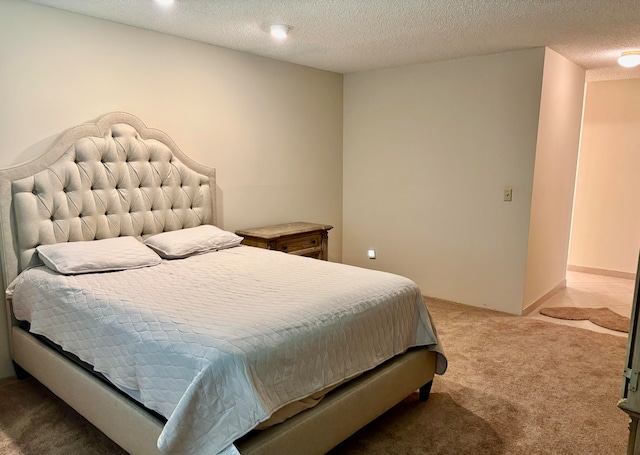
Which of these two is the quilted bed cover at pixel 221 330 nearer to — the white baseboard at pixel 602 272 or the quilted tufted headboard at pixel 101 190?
the quilted tufted headboard at pixel 101 190

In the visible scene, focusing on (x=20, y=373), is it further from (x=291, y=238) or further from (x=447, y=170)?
(x=447, y=170)

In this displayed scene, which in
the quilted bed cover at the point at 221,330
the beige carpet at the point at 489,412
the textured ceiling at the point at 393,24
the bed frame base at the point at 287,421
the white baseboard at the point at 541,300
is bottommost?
the beige carpet at the point at 489,412

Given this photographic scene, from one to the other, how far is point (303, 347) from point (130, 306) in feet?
2.64

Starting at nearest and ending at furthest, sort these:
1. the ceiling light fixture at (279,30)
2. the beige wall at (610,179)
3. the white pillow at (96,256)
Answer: the white pillow at (96,256) < the ceiling light fixture at (279,30) < the beige wall at (610,179)

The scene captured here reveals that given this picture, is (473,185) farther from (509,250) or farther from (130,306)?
(130,306)

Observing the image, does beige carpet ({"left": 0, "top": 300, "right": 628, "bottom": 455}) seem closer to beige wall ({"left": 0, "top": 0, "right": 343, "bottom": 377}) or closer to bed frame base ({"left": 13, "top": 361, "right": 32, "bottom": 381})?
bed frame base ({"left": 13, "top": 361, "right": 32, "bottom": 381})

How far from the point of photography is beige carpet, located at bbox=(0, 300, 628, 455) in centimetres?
210

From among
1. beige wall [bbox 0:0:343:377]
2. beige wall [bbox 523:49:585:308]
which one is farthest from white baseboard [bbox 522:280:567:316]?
beige wall [bbox 0:0:343:377]

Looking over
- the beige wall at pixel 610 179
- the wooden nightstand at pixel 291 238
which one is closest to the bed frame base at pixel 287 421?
the wooden nightstand at pixel 291 238

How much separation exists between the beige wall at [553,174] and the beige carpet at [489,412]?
952 millimetres

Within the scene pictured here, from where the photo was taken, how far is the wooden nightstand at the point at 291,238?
11.9 feet

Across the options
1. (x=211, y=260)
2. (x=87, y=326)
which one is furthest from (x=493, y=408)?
(x=87, y=326)

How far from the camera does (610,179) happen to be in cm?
511

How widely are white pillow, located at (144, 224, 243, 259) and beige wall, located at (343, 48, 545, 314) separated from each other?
1.85 metres
